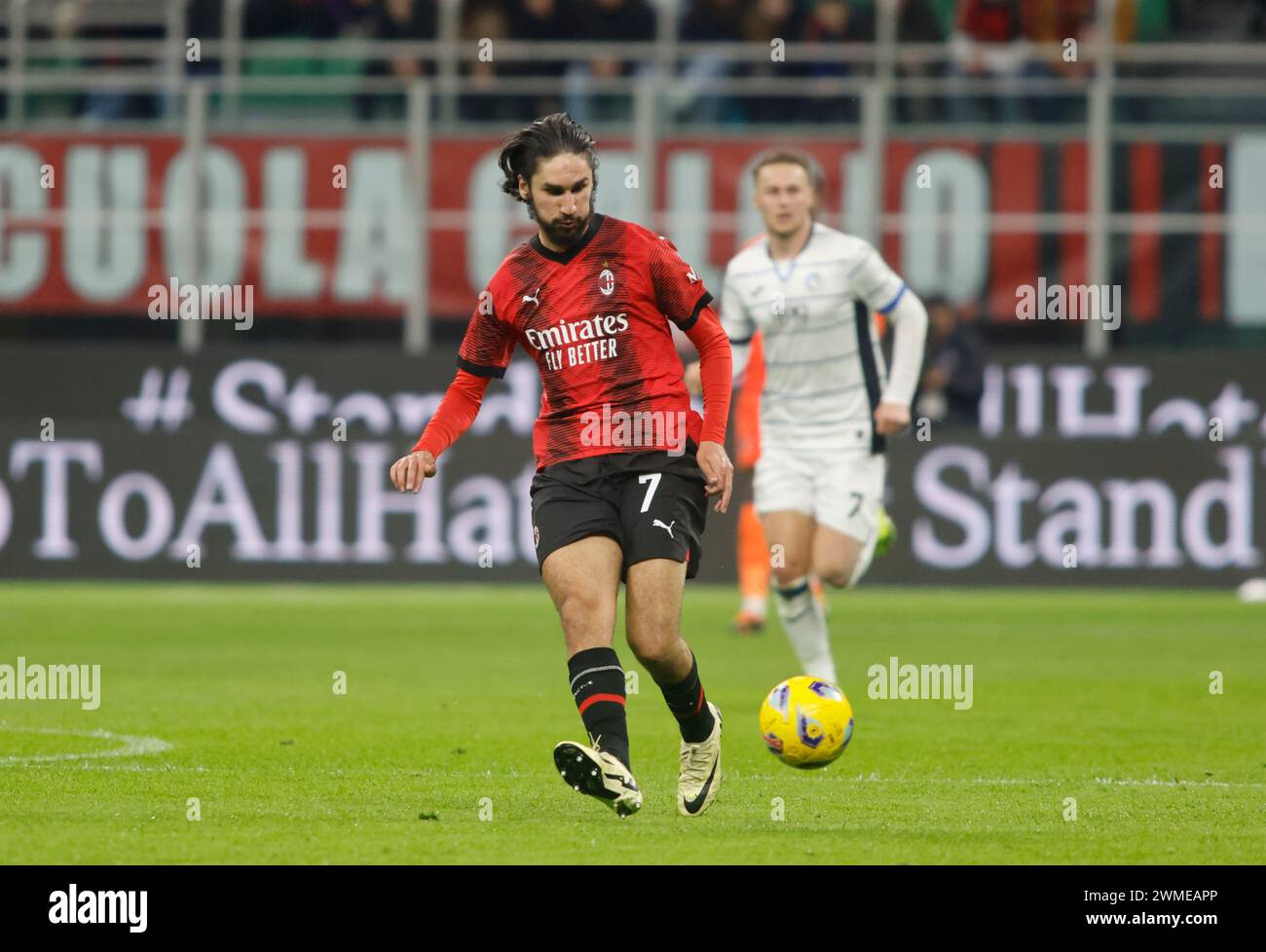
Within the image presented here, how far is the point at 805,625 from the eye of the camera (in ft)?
33.5

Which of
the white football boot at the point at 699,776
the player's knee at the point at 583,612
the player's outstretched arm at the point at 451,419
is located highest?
the player's outstretched arm at the point at 451,419

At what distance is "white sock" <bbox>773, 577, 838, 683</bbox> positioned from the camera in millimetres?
10172

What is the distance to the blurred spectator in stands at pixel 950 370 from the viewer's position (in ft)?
56.9

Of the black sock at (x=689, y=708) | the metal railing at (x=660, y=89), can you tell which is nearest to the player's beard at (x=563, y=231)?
the black sock at (x=689, y=708)

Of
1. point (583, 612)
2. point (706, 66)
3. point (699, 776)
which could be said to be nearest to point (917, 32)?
point (706, 66)

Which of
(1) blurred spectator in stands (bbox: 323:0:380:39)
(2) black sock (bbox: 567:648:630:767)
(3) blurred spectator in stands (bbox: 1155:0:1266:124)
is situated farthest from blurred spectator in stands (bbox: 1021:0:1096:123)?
(2) black sock (bbox: 567:648:630:767)

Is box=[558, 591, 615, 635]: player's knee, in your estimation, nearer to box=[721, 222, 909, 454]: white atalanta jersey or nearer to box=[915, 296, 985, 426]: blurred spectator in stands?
box=[721, 222, 909, 454]: white atalanta jersey

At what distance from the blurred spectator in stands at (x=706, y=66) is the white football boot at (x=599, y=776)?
1203 cm

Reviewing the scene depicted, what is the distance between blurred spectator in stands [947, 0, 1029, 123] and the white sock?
8875mm

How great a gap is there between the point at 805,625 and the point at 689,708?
3.06m

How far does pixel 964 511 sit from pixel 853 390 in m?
7.49

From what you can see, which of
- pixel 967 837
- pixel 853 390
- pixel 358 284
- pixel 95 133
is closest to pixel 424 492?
pixel 358 284

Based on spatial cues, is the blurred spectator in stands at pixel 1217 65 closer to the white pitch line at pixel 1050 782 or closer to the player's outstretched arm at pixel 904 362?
the player's outstretched arm at pixel 904 362

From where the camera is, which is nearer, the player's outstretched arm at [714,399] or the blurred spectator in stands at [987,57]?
the player's outstretched arm at [714,399]
